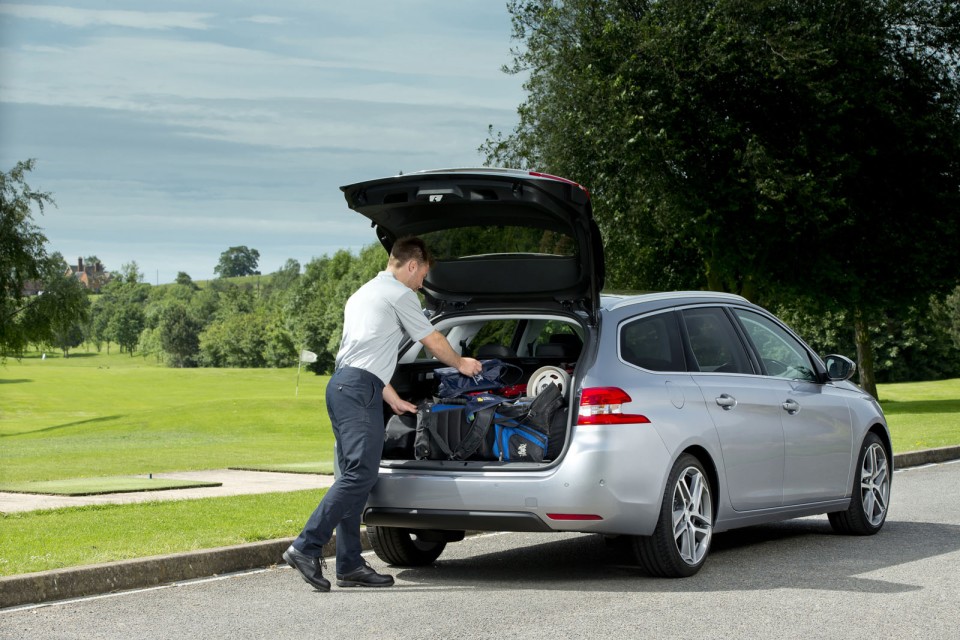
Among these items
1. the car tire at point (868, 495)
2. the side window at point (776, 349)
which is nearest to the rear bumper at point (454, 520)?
the side window at point (776, 349)

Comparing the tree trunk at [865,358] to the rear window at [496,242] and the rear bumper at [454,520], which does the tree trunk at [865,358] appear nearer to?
the rear window at [496,242]

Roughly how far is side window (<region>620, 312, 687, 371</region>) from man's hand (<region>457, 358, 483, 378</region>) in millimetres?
868

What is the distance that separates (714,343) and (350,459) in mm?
2645

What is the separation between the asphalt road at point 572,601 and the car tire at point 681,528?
0.11 m

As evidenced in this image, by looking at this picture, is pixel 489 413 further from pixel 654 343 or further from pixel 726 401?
pixel 726 401

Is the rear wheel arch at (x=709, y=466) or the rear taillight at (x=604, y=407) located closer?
the rear taillight at (x=604, y=407)

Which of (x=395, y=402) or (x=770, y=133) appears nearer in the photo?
A: (x=395, y=402)

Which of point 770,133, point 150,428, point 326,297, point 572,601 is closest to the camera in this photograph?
point 572,601

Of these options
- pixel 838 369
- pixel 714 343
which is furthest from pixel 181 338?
pixel 714 343

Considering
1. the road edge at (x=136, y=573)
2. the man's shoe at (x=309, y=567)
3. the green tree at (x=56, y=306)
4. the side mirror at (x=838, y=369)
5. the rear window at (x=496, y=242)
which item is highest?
the green tree at (x=56, y=306)

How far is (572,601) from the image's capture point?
709 cm

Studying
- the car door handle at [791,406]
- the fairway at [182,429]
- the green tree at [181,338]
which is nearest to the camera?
the car door handle at [791,406]

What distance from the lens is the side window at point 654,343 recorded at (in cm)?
779

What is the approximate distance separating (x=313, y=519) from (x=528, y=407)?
144 cm
